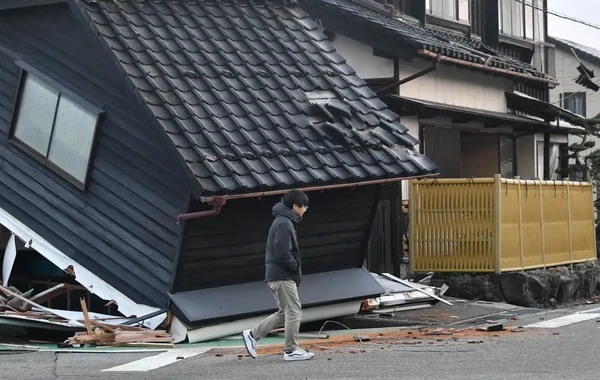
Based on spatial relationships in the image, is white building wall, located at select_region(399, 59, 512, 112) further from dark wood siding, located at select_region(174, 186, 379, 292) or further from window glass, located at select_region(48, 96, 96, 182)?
window glass, located at select_region(48, 96, 96, 182)

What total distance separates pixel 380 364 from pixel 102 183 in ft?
15.3

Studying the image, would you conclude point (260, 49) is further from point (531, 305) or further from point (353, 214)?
point (531, 305)

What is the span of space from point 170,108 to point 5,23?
11.2 ft

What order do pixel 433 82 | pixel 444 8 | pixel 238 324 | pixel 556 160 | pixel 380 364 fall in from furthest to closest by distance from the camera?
1. pixel 556 160
2. pixel 444 8
3. pixel 433 82
4. pixel 238 324
5. pixel 380 364

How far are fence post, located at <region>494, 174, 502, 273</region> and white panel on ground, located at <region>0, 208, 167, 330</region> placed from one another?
691 centimetres

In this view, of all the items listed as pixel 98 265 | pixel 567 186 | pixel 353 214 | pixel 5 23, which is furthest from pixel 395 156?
pixel 567 186

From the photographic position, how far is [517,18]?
27625mm

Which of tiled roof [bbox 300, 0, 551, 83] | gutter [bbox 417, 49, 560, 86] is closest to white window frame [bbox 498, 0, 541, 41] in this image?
gutter [bbox 417, 49, 560, 86]

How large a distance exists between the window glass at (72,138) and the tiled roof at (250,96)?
120cm

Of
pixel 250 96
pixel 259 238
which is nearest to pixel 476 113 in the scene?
pixel 250 96

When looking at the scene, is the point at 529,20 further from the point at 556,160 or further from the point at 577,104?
the point at 577,104

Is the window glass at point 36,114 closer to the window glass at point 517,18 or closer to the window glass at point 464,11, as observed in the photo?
the window glass at point 464,11

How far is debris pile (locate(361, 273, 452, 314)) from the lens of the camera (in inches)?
608

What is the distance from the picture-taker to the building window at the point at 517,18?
87.8 ft
